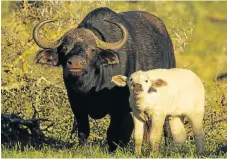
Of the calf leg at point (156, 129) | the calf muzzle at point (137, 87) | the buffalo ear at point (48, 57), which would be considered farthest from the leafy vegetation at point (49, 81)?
the calf muzzle at point (137, 87)

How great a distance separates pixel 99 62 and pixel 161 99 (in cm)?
105

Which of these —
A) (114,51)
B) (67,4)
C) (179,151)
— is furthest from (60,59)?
(67,4)

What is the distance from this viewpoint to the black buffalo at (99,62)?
8.84 m

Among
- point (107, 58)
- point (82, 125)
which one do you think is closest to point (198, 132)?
point (107, 58)

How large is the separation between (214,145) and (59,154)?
2.22m

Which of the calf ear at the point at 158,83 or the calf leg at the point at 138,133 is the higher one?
the calf ear at the point at 158,83

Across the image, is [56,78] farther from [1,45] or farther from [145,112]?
[145,112]

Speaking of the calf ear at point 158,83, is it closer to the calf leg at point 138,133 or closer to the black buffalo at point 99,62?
the calf leg at point 138,133

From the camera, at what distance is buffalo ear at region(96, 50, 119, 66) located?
898 cm

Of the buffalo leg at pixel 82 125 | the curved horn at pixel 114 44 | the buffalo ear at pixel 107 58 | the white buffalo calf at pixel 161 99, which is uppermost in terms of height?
the curved horn at pixel 114 44

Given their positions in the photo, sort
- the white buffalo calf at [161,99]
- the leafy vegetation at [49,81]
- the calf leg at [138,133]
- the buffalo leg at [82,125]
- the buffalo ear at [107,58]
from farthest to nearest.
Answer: the leafy vegetation at [49,81] → the buffalo leg at [82,125] → the buffalo ear at [107,58] → the calf leg at [138,133] → the white buffalo calf at [161,99]

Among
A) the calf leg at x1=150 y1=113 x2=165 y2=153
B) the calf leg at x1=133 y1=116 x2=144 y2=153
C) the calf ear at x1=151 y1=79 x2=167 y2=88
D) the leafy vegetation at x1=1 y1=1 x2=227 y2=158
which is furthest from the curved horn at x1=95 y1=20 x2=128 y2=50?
the leafy vegetation at x1=1 y1=1 x2=227 y2=158

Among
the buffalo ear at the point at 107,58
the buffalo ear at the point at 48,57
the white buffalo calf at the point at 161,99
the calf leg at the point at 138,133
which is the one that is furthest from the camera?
the buffalo ear at the point at 48,57

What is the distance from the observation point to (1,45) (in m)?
11.9
